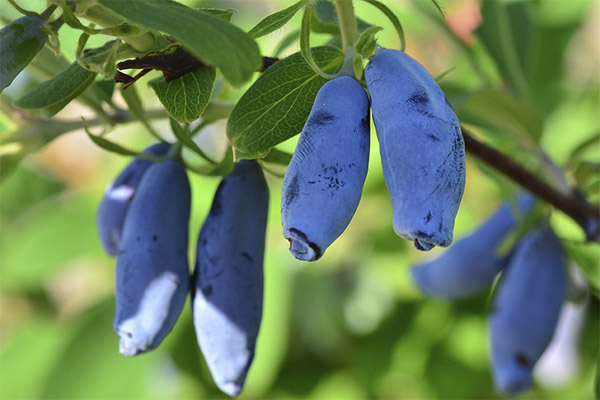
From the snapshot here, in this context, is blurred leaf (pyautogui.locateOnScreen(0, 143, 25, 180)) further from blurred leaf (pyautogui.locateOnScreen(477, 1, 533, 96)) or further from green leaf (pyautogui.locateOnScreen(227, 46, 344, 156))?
blurred leaf (pyautogui.locateOnScreen(477, 1, 533, 96))

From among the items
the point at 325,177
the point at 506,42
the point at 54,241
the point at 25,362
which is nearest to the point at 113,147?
the point at 325,177

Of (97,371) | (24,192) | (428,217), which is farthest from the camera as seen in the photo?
(24,192)

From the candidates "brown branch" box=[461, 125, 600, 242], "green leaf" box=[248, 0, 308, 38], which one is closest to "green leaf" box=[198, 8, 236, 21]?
"green leaf" box=[248, 0, 308, 38]

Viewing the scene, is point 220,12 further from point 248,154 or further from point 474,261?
point 474,261

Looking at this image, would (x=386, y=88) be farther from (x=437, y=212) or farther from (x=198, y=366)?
(x=198, y=366)

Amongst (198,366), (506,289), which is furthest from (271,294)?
(506,289)

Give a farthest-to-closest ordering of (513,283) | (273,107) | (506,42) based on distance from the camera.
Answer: (506,42)
(513,283)
(273,107)

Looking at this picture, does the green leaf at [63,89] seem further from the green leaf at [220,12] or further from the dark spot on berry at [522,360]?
the dark spot on berry at [522,360]
